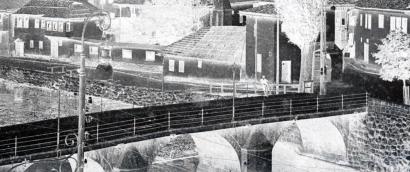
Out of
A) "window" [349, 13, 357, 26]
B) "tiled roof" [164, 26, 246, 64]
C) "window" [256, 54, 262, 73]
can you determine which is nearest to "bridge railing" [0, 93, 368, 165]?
"window" [256, 54, 262, 73]

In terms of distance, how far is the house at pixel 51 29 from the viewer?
53000 millimetres

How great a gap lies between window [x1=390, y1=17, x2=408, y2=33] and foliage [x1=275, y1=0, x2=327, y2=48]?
7.08m

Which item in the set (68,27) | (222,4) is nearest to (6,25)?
(68,27)

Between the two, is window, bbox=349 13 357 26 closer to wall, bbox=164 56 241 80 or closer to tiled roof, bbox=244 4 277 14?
tiled roof, bbox=244 4 277 14

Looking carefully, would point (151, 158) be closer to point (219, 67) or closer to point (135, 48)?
point (219, 67)

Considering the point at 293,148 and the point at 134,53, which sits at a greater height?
the point at 134,53

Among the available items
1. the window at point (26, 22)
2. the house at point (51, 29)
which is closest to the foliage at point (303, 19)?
the house at point (51, 29)

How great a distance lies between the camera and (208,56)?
6031 centimetres

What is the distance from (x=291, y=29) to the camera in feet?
177

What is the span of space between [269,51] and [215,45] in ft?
23.4

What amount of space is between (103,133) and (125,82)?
21663 millimetres

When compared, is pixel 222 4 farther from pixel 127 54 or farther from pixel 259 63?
pixel 259 63

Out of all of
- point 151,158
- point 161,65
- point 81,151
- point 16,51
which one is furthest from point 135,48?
point 81,151

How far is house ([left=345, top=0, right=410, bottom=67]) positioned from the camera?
194ft
